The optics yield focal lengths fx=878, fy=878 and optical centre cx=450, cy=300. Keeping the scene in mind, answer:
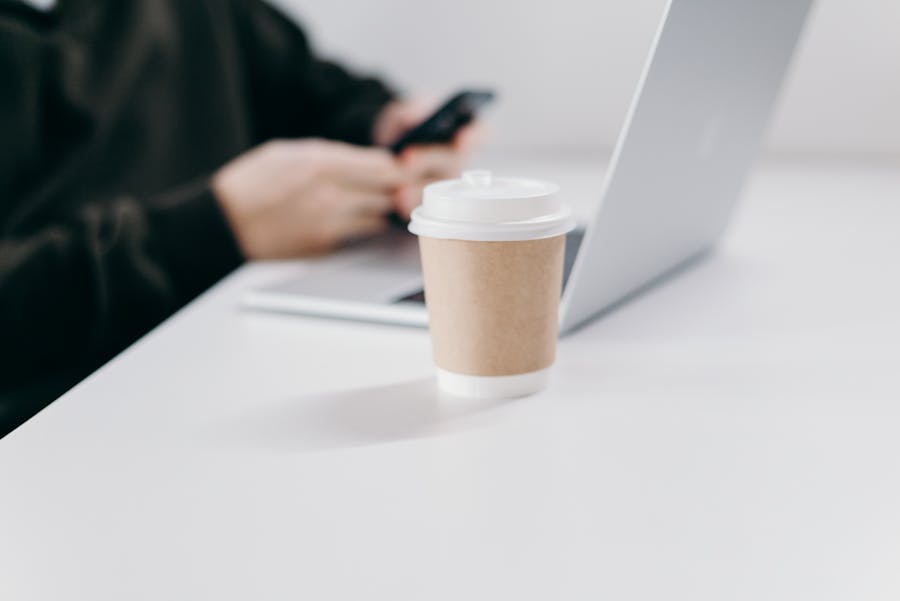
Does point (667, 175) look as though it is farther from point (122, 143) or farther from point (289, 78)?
point (289, 78)

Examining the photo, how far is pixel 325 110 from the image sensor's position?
4.97ft

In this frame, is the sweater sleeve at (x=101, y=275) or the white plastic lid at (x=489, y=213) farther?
the sweater sleeve at (x=101, y=275)

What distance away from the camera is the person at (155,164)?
0.87 metres

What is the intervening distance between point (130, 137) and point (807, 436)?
3.48 feet

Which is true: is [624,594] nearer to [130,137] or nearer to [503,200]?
[503,200]

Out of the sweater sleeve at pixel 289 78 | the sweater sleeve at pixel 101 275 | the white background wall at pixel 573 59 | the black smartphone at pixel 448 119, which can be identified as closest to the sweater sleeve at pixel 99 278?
the sweater sleeve at pixel 101 275

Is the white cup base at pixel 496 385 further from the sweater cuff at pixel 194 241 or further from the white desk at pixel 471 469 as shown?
the sweater cuff at pixel 194 241

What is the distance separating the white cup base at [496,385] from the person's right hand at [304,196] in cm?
46

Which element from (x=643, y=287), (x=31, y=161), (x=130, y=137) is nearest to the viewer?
(x=643, y=287)

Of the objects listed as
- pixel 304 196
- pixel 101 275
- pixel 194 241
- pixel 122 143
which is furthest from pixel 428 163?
pixel 122 143

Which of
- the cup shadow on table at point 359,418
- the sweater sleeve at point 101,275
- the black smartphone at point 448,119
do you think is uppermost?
the black smartphone at point 448,119

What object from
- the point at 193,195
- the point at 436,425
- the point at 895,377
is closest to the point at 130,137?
the point at 193,195

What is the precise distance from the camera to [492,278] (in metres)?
0.51

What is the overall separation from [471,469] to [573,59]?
52.6 inches
